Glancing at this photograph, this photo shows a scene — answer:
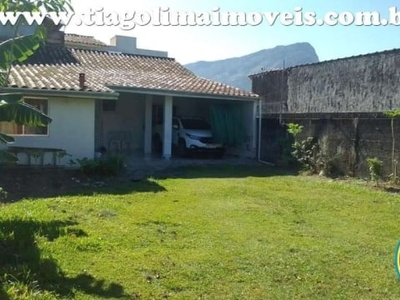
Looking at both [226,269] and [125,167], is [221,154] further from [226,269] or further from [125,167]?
[226,269]

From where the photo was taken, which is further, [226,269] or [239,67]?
[239,67]

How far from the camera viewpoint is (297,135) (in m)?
17.5

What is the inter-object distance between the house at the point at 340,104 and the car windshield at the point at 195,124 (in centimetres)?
274

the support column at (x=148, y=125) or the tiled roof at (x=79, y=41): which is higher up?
the tiled roof at (x=79, y=41)

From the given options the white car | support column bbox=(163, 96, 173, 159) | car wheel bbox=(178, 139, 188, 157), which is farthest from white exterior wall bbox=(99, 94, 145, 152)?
support column bbox=(163, 96, 173, 159)

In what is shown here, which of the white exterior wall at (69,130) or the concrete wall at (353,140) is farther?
the white exterior wall at (69,130)

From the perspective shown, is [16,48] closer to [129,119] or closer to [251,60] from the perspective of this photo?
[129,119]

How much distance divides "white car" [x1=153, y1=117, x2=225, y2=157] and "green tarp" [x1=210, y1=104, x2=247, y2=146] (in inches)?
16.6

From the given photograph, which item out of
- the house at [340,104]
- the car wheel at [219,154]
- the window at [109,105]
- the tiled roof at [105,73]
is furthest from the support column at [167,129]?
the house at [340,104]

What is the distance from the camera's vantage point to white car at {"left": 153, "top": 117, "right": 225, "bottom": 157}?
1925 centimetres

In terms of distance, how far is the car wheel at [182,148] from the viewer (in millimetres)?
19609

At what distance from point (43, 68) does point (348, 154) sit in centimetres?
1263

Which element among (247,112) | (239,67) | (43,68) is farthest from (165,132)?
(239,67)

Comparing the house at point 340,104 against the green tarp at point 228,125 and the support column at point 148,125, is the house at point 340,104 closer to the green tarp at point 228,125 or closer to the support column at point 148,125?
the green tarp at point 228,125
